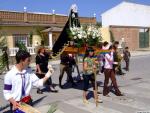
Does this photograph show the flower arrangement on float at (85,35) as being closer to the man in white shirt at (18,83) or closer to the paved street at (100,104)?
the paved street at (100,104)

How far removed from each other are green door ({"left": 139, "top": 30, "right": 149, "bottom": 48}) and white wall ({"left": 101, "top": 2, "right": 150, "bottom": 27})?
10467mm

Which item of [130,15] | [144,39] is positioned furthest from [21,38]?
[130,15]

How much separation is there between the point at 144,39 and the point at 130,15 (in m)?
11.7

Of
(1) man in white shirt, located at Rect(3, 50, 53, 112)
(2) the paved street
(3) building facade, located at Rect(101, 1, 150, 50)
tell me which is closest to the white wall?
(3) building facade, located at Rect(101, 1, 150, 50)

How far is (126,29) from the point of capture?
39250mm

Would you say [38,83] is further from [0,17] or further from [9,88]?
[0,17]

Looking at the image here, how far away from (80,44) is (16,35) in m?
20.8

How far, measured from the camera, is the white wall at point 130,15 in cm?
5403

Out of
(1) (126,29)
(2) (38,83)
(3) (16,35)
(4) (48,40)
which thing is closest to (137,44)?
(1) (126,29)

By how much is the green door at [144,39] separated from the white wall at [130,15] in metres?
10.5

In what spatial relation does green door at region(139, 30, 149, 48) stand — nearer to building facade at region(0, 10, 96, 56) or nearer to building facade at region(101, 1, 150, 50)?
building facade at region(101, 1, 150, 50)

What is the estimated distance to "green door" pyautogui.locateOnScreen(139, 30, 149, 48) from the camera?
4225 centimetres

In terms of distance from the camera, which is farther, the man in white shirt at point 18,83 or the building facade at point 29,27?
the building facade at point 29,27

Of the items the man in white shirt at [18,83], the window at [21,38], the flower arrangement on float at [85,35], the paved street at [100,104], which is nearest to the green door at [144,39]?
the window at [21,38]
